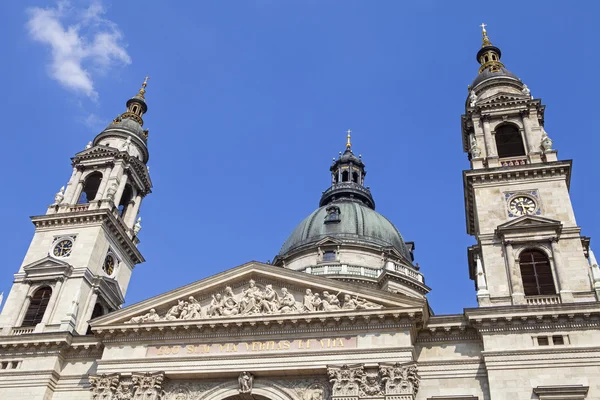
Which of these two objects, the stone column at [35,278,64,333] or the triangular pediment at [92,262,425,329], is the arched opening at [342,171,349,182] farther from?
the stone column at [35,278,64,333]

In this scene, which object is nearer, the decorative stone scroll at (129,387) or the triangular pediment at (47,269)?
the decorative stone scroll at (129,387)

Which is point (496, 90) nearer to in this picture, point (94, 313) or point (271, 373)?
point (271, 373)

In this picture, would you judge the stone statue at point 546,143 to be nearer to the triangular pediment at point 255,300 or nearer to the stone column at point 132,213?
the triangular pediment at point 255,300

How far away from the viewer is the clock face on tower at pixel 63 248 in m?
37.3

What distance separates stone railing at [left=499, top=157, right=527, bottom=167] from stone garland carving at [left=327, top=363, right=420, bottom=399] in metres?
13.4

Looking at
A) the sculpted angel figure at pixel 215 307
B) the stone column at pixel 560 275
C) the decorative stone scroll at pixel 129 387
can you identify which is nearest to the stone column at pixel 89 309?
the decorative stone scroll at pixel 129 387

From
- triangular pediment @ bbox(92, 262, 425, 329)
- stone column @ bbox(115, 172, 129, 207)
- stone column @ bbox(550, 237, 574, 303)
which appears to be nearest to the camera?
stone column @ bbox(550, 237, 574, 303)

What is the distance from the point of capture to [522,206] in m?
32.0

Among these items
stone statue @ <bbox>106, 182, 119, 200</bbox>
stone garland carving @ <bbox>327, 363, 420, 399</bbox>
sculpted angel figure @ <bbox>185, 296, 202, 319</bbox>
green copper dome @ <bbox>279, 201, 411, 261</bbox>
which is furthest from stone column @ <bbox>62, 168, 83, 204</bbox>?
stone garland carving @ <bbox>327, 363, 420, 399</bbox>

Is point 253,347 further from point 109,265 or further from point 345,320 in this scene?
point 109,265

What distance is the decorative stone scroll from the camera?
2845 centimetres

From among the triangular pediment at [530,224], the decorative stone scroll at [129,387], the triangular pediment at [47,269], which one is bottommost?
the decorative stone scroll at [129,387]

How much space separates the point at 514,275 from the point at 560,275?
1964mm

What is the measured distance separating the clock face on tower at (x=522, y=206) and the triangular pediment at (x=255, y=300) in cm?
790
